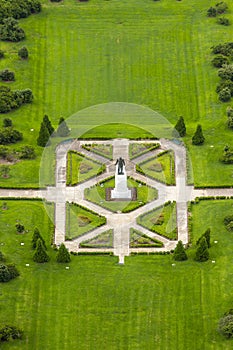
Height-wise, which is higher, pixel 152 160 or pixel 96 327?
pixel 152 160

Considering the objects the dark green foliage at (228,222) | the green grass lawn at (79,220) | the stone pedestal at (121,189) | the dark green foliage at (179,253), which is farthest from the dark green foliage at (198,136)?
the dark green foliage at (179,253)

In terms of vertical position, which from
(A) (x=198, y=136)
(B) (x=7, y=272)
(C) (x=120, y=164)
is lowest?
(B) (x=7, y=272)

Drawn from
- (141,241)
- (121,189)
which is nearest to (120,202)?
(121,189)

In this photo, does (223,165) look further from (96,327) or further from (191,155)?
(96,327)

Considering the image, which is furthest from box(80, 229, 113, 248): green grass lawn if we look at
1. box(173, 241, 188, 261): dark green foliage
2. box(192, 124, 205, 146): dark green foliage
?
box(192, 124, 205, 146): dark green foliage

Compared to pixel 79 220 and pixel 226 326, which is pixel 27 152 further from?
pixel 226 326

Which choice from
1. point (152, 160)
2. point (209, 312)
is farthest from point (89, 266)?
point (152, 160)
